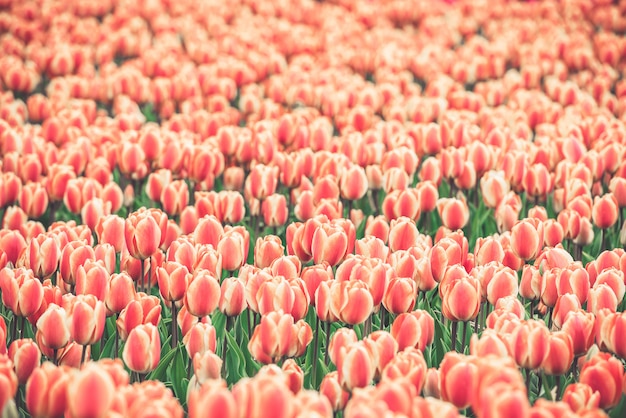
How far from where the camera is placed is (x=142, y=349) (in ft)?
6.97

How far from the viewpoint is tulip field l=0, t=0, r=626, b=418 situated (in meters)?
1.96

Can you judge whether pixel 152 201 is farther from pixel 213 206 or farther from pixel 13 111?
pixel 13 111

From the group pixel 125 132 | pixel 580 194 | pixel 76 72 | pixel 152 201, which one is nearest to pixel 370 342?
pixel 580 194

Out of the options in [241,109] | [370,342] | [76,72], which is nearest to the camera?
[370,342]

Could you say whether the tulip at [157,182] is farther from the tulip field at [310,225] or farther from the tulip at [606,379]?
the tulip at [606,379]

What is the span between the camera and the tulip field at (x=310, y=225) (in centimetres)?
196

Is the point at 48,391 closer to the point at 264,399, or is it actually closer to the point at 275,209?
the point at 264,399

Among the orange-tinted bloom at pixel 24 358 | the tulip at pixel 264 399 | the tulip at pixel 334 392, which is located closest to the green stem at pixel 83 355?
the orange-tinted bloom at pixel 24 358

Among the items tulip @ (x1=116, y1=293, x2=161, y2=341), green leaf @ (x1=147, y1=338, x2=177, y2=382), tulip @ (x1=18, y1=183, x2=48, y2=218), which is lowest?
green leaf @ (x1=147, y1=338, x2=177, y2=382)

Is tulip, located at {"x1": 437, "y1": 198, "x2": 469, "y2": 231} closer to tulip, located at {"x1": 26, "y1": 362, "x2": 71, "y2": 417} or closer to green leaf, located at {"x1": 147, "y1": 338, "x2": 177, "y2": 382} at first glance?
green leaf, located at {"x1": 147, "y1": 338, "x2": 177, "y2": 382}

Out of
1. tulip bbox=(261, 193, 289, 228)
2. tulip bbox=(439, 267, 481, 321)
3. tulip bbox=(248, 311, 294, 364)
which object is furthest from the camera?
tulip bbox=(261, 193, 289, 228)

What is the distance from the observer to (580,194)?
3.32 metres

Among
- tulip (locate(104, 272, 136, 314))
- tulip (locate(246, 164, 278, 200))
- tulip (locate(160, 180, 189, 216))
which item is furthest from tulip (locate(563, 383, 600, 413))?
tulip (locate(160, 180, 189, 216))

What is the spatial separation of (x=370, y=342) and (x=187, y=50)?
4907 mm
